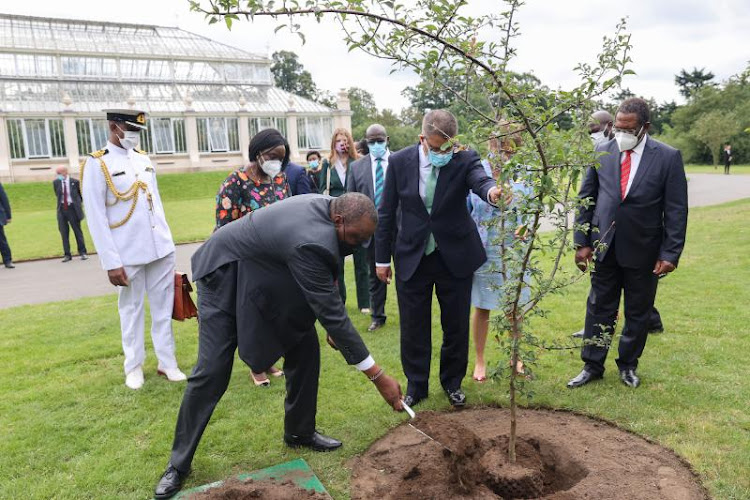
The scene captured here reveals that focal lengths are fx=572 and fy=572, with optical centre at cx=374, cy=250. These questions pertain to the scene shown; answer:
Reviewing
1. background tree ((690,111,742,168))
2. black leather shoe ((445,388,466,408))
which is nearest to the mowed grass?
black leather shoe ((445,388,466,408))

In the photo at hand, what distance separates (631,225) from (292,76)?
244 feet

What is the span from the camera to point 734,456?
11.8ft

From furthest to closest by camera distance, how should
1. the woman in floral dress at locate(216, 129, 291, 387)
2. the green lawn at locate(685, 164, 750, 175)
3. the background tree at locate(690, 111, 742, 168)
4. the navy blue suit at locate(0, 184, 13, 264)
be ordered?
the background tree at locate(690, 111, 742, 168) → the green lawn at locate(685, 164, 750, 175) → the navy blue suit at locate(0, 184, 13, 264) → the woman in floral dress at locate(216, 129, 291, 387)

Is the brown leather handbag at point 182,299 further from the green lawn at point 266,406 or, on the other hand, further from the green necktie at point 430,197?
the green necktie at point 430,197

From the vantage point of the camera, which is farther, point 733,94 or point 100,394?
point 733,94

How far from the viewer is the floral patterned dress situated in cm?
485

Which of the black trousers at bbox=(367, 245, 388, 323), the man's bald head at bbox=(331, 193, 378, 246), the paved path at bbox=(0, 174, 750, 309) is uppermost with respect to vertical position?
the man's bald head at bbox=(331, 193, 378, 246)

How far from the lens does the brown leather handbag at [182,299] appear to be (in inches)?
196

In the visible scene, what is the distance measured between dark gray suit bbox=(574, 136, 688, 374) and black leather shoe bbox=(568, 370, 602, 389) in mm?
41

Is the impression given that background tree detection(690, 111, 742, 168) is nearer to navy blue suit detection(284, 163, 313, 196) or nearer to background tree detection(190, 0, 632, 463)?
navy blue suit detection(284, 163, 313, 196)

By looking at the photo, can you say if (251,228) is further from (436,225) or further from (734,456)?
(734,456)

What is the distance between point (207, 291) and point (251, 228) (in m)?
0.55

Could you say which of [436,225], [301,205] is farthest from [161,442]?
[436,225]

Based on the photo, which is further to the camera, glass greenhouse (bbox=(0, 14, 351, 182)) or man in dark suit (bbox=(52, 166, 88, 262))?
glass greenhouse (bbox=(0, 14, 351, 182))
